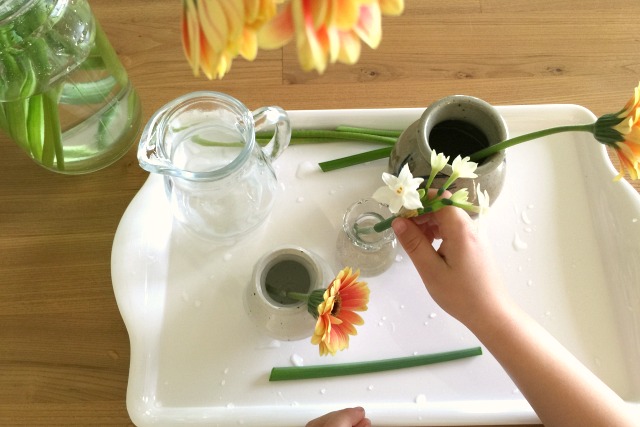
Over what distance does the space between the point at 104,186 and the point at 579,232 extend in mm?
529

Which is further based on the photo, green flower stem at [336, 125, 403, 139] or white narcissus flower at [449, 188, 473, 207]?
green flower stem at [336, 125, 403, 139]

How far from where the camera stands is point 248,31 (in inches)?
7.0

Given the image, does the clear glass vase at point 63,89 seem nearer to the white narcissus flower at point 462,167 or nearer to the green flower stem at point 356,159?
the green flower stem at point 356,159

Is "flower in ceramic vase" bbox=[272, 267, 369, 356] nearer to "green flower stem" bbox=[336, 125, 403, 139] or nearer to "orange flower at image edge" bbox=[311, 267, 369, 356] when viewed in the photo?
"orange flower at image edge" bbox=[311, 267, 369, 356]

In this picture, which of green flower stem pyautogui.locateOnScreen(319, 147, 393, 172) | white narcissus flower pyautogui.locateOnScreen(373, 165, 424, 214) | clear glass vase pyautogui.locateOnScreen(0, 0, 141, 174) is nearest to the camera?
white narcissus flower pyautogui.locateOnScreen(373, 165, 424, 214)

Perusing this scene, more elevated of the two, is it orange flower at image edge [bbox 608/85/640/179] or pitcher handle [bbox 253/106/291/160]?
orange flower at image edge [bbox 608/85/640/179]

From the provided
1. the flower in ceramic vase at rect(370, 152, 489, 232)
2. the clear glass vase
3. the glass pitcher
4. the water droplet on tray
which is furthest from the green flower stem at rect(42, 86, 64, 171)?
the water droplet on tray

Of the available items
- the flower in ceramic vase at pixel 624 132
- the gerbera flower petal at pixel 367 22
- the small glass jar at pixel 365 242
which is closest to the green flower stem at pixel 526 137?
the flower in ceramic vase at pixel 624 132

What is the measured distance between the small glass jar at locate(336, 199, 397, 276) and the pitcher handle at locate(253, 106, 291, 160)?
10cm

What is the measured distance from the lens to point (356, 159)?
58 cm

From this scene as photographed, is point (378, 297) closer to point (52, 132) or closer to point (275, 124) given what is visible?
point (275, 124)

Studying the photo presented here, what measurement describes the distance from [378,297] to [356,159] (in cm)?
15

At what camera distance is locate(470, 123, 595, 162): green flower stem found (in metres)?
0.39

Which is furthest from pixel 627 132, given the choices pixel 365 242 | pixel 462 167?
pixel 365 242
